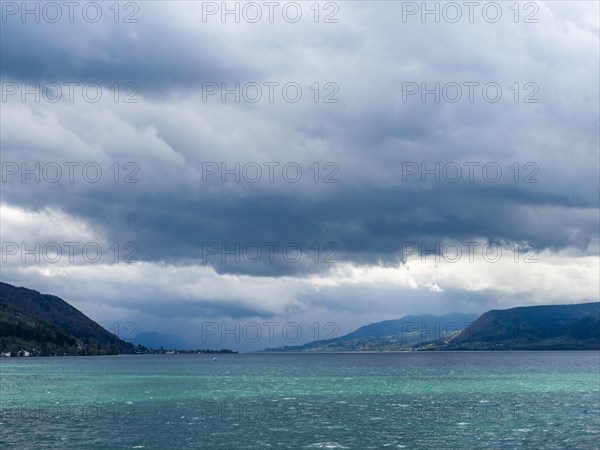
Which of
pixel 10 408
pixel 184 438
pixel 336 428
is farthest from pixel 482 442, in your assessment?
pixel 10 408

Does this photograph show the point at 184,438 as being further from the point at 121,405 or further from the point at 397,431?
the point at 121,405

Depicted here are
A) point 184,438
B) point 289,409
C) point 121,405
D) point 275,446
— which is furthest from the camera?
point 121,405

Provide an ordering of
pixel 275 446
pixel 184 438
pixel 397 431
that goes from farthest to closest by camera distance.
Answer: pixel 397 431, pixel 184 438, pixel 275 446

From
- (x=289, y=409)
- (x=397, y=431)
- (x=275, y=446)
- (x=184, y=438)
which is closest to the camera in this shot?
(x=275, y=446)

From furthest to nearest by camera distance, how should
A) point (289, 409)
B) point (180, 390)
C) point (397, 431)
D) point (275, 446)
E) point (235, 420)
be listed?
1. point (180, 390)
2. point (289, 409)
3. point (235, 420)
4. point (397, 431)
5. point (275, 446)

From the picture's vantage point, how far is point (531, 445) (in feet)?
250

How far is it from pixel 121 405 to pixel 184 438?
46.3m

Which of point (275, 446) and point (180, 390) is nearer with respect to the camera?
point (275, 446)

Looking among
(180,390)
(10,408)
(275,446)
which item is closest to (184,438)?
(275,446)

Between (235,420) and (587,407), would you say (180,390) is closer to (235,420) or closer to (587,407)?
(235,420)

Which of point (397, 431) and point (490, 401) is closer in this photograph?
point (397, 431)

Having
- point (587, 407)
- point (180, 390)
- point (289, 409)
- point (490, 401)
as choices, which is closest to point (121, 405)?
point (289, 409)

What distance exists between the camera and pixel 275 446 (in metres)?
75.1

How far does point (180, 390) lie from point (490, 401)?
77.4m
